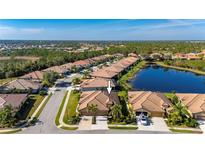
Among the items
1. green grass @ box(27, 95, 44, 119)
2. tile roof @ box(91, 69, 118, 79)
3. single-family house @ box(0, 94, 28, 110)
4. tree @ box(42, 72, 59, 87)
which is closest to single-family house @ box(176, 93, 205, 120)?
green grass @ box(27, 95, 44, 119)

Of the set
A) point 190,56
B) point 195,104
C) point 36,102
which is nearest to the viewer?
point 36,102

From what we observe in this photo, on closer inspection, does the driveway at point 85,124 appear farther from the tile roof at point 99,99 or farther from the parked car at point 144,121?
the tile roof at point 99,99

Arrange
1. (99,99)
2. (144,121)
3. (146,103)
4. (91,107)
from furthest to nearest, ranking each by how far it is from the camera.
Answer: (99,99), (146,103), (91,107), (144,121)

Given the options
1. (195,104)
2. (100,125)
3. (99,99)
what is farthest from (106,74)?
(100,125)

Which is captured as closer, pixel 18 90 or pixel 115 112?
pixel 115 112

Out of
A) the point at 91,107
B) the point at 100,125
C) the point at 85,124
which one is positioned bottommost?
the point at 91,107

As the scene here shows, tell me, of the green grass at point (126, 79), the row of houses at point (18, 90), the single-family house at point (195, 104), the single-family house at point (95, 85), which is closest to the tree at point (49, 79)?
the row of houses at point (18, 90)

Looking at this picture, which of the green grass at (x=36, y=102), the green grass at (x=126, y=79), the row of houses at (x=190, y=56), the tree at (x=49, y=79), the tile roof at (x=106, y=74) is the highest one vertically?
the row of houses at (x=190, y=56)

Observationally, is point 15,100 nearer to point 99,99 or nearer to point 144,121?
point 99,99

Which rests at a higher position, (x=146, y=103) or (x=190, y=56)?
(x=190, y=56)
